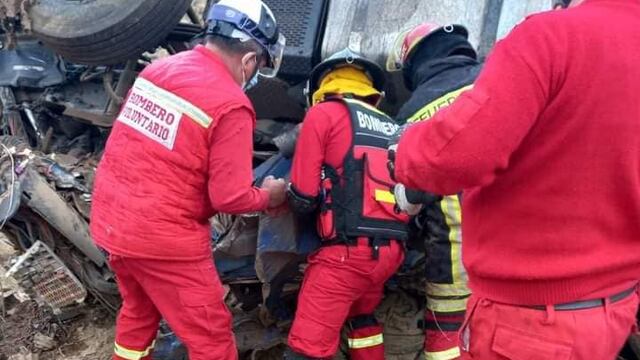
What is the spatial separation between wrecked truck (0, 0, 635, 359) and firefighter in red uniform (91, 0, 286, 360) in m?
0.46

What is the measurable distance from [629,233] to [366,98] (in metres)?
1.92

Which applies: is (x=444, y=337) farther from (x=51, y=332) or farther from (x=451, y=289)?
(x=51, y=332)

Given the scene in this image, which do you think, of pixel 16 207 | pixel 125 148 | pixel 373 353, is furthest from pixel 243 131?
pixel 16 207

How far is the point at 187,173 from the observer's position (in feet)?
9.57

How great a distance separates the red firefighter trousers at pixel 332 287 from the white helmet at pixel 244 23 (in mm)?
986

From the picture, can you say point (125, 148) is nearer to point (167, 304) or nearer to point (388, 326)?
point (167, 304)

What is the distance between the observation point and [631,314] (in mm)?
1993

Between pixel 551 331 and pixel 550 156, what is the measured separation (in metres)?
0.48

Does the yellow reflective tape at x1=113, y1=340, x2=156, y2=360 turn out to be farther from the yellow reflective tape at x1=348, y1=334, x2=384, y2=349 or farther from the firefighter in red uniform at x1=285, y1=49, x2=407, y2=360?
the yellow reflective tape at x1=348, y1=334, x2=384, y2=349

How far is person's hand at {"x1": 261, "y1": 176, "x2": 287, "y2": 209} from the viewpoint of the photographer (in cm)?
326

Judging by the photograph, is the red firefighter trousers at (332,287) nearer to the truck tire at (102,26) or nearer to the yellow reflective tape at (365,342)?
the yellow reflective tape at (365,342)

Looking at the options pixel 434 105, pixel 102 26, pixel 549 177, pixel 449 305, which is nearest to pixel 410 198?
pixel 549 177

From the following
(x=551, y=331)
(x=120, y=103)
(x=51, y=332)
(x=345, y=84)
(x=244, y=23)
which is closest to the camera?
(x=551, y=331)

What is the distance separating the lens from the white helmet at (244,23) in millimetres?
2980
